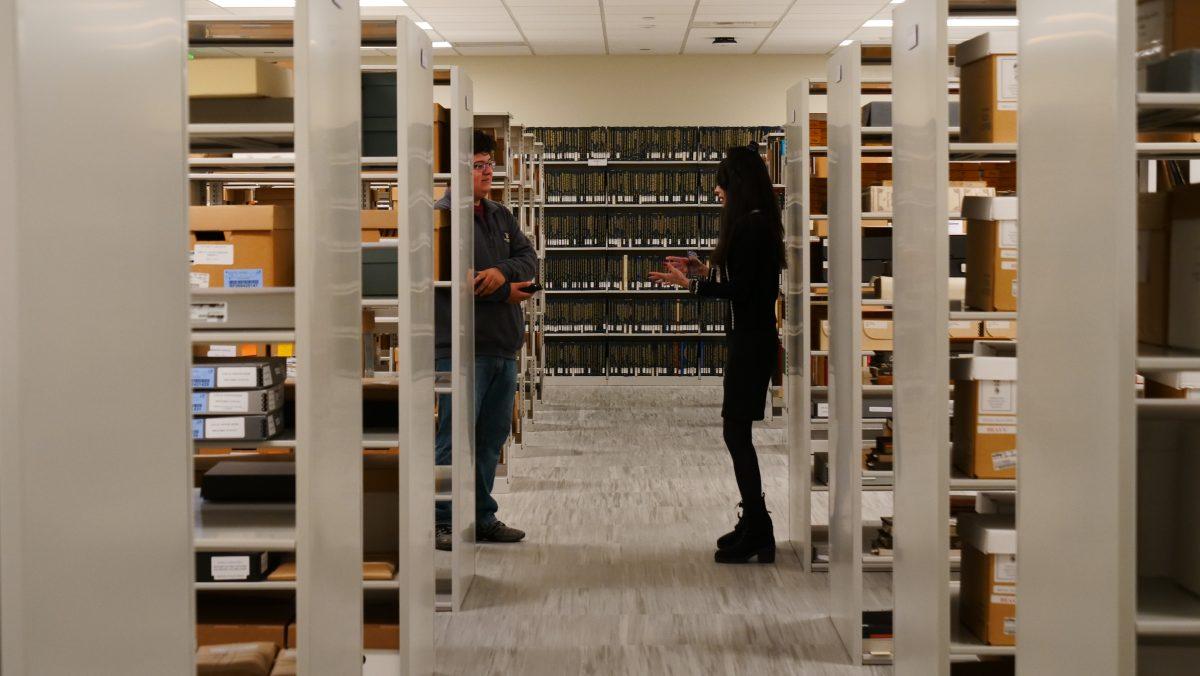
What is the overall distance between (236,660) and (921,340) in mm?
1851

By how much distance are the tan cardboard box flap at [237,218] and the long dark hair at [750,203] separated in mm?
2100

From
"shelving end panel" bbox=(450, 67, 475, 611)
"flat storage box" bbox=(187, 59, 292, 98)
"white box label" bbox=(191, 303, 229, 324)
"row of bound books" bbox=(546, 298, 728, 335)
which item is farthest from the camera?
"row of bound books" bbox=(546, 298, 728, 335)

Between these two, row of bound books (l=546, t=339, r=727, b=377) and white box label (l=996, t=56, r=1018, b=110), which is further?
row of bound books (l=546, t=339, r=727, b=377)

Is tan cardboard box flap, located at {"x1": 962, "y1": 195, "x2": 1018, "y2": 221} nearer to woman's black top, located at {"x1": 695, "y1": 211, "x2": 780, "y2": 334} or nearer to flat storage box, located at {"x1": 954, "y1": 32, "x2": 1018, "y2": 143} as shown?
flat storage box, located at {"x1": 954, "y1": 32, "x2": 1018, "y2": 143}

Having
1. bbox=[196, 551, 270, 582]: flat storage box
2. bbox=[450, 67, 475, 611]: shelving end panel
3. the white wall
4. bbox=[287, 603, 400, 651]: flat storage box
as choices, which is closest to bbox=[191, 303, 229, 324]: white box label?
bbox=[196, 551, 270, 582]: flat storage box

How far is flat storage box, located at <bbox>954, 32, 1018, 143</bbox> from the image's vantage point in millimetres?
2898

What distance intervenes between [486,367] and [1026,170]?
9.58ft

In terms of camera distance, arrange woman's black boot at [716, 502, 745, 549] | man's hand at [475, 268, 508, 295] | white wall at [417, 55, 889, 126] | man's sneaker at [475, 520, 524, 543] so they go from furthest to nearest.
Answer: white wall at [417, 55, 889, 126], man's sneaker at [475, 520, 524, 543], woman's black boot at [716, 502, 745, 549], man's hand at [475, 268, 508, 295]

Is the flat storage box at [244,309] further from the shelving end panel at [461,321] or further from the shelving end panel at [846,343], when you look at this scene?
the shelving end panel at [846,343]

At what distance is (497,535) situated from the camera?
5.17 m

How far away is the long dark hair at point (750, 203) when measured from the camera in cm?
452

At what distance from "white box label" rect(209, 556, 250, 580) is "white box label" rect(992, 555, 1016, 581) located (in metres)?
1.85

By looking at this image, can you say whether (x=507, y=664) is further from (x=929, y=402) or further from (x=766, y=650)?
(x=929, y=402)

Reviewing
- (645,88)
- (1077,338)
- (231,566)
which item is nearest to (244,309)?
(231,566)
